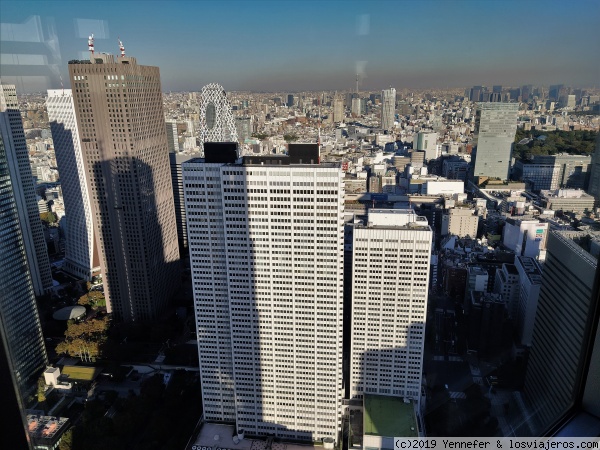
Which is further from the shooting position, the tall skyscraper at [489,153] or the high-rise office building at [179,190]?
the high-rise office building at [179,190]

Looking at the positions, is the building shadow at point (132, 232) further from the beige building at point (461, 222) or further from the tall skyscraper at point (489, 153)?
the beige building at point (461, 222)

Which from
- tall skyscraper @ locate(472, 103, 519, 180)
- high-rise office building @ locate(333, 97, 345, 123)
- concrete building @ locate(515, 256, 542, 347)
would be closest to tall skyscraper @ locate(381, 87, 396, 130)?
high-rise office building @ locate(333, 97, 345, 123)

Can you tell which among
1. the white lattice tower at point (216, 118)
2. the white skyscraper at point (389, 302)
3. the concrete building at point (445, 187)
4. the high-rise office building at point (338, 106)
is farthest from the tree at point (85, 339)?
the concrete building at point (445, 187)

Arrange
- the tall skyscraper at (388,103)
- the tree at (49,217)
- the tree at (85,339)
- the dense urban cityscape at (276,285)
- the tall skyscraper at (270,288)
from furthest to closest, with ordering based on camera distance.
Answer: the tree at (49,217) < the tree at (85,339) < the tall skyscraper at (388,103) < the tall skyscraper at (270,288) < the dense urban cityscape at (276,285)

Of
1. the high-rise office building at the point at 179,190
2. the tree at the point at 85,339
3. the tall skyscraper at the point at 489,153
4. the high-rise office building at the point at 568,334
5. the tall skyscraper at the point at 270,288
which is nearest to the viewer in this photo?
the high-rise office building at the point at 568,334

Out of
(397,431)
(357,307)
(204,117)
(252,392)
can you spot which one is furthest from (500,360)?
(204,117)

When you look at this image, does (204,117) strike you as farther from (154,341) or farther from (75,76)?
(154,341)
